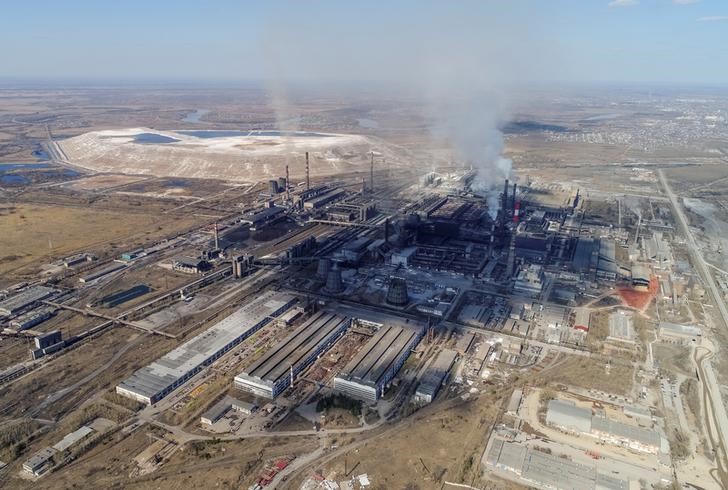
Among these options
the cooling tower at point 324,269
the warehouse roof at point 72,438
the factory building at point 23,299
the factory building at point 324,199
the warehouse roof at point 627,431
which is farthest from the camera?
the factory building at point 324,199

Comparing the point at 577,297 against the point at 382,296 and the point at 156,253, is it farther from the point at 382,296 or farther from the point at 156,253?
the point at 156,253

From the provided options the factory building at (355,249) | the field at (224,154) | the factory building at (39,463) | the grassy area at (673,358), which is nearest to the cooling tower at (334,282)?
the factory building at (355,249)

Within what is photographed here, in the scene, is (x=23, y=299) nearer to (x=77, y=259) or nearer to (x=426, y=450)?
Result: (x=77, y=259)

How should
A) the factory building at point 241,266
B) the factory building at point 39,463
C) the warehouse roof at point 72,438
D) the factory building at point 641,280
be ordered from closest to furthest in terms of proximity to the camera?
the factory building at point 39,463
the warehouse roof at point 72,438
the factory building at point 641,280
the factory building at point 241,266

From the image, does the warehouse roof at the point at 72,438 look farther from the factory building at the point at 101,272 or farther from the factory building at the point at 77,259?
the factory building at the point at 77,259

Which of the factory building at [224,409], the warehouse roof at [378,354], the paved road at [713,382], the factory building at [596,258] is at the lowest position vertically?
the factory building at [224,409]

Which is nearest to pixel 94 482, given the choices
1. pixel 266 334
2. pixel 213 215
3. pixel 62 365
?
pixel 62 365

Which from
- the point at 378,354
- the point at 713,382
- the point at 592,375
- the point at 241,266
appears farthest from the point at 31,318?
the point at 713,382
